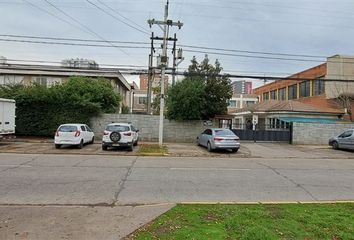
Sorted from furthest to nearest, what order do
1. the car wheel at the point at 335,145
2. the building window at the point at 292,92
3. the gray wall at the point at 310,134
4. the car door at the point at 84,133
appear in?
the building window at the point at 292,92 < the gray wall at the point at 310,134 < the car wheel at the point at 335,145 < the car door at the point at 84,133

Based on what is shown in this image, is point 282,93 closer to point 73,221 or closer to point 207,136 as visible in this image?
point 207,136

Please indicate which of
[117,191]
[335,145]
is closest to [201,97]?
[335,145]

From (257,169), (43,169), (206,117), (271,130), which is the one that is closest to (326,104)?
(271,130)

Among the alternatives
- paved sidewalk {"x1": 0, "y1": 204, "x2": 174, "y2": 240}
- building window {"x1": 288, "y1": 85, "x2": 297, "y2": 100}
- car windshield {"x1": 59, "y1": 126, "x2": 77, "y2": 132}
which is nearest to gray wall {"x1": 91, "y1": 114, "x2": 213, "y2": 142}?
car windshield {"x1": 59, "y1": 126, "x2": 77, "y2": 132}

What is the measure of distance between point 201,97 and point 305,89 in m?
31.5

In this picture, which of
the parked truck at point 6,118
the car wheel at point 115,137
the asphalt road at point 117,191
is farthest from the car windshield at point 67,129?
the asphalt road at point 117,191

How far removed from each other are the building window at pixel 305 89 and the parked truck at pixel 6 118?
4246 centimetres

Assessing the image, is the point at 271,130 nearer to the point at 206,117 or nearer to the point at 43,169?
the point at 206,117

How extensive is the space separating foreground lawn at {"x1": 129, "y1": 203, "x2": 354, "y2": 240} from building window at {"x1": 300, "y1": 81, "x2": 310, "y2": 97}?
166 feet

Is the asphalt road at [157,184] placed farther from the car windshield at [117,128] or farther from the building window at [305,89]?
A: the building window at [305,89]

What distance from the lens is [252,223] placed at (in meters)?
6.22

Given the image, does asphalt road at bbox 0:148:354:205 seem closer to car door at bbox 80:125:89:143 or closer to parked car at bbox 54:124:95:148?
parked car at bbox 54:124:95:148

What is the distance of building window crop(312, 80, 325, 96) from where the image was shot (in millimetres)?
50013

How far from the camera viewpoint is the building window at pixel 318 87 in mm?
50013
